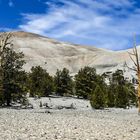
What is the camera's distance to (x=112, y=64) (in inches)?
6678

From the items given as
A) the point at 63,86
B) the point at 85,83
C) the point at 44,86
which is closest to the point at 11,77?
the point at 44,86

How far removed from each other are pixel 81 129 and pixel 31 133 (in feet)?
10.2

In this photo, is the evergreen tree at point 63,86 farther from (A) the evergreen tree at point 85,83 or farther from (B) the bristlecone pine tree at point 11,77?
(B) the bristlecone pine tree at point 11,77

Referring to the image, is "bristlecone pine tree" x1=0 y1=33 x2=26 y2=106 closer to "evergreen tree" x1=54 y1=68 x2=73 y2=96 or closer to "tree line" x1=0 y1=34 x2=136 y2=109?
"tree line" x1=0 y1=34 x2=136 y2=109

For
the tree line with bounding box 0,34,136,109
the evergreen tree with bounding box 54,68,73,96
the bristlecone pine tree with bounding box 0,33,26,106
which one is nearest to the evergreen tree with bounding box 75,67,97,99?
the tree line with bounding box 0,34,136,109

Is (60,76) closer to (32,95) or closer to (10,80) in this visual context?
(32,95)

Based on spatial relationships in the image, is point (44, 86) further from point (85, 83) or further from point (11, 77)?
point (11, 77)

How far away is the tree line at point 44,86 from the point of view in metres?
44.8

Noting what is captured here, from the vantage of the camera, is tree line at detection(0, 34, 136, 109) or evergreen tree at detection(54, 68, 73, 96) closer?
tree line at detection(0, 34, 136, 109)

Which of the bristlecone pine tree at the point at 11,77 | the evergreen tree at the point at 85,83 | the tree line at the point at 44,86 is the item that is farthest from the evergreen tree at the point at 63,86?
the bristlecone pine tree at the point at 11,77

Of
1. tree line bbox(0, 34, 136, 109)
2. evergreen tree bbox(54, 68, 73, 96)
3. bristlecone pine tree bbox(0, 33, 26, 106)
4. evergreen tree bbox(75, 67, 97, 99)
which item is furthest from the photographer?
evergreen tree bbox(54, 68, 73, 96)

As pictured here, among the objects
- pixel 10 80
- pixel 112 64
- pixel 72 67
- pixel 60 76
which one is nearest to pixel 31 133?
pixel 10 80

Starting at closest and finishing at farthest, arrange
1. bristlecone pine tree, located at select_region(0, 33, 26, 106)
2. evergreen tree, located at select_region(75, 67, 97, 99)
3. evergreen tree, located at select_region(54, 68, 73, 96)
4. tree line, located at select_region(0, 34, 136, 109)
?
bristlecone pine tree, located at select_region(0, 33, 26, 106)
tree line, located at select_region(0, 34, 136, 109)
evergreen tree, located at select_region(75, 67, 97, 99)
evergreen tree, located at select_region(54, 68, 73, 96)

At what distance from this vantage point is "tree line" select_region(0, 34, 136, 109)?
44.8 meters
